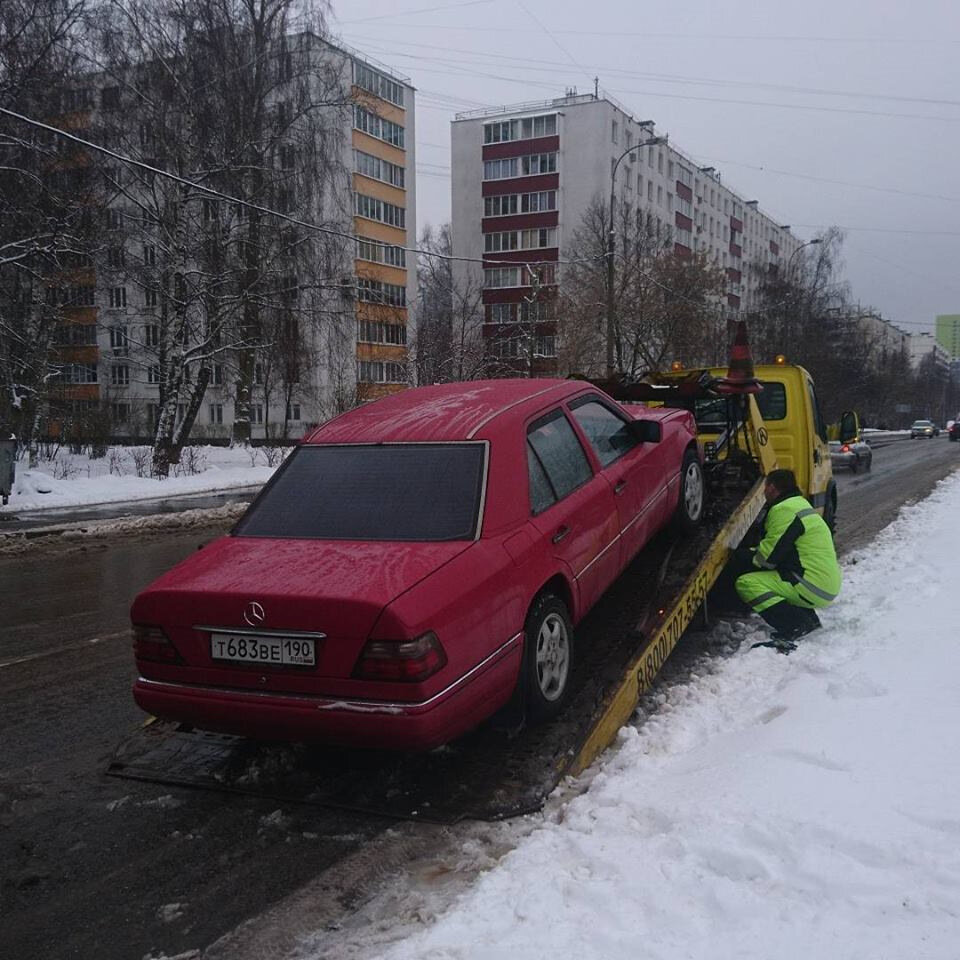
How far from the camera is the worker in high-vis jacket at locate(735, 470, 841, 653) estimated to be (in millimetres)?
6117

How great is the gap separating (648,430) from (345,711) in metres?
3.01

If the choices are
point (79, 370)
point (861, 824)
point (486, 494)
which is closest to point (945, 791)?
point (861, 824)

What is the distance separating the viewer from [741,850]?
3.00m

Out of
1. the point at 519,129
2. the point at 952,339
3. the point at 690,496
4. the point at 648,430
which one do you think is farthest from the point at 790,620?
the point at 952,339

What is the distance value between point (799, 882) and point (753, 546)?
5093 millimetres

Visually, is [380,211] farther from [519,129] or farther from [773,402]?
[773,402]

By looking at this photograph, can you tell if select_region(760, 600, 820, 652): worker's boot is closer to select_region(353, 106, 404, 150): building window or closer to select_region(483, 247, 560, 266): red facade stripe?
select_region(353, 106, 404, 150): building window

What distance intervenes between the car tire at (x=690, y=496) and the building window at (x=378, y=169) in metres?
48.4

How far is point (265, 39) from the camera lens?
80.6ft

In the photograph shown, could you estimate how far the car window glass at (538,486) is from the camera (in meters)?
4.34

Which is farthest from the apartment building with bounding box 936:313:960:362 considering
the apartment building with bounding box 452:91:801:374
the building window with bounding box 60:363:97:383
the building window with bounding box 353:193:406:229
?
the building window with bounding box 60:363:97:383

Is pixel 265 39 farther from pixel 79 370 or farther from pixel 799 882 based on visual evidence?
pixel 799 882

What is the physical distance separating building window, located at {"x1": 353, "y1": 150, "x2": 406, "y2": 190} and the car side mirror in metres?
49.1

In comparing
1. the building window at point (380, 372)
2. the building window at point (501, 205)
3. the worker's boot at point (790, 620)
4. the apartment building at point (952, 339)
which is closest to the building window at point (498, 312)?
the building window at point (501, 205)
